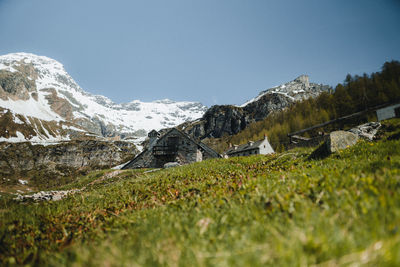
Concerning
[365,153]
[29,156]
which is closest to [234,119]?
[29,156]

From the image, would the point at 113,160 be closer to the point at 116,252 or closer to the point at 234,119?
the point at 116,252

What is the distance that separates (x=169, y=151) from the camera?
106 ft

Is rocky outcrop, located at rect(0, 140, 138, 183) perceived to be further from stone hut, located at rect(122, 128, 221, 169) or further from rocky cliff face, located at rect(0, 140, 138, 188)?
stone hut, located at rect(122, 128, 221, 169)

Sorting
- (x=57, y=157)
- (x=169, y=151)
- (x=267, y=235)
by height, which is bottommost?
(x=267, y=235)

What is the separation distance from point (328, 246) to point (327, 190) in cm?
166

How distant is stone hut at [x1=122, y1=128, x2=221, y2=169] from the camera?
105 feet

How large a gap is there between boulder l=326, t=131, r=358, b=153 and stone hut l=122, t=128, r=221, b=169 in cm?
2527

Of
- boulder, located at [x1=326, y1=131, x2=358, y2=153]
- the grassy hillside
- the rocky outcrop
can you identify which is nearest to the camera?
the grassy hillside

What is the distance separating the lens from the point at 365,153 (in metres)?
5.78

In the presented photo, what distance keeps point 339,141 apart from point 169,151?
26.9m

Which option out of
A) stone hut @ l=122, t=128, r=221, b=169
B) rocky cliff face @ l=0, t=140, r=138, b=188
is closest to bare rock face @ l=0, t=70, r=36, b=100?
rocky cliff face @ l=0, t=140, r=138, b=188

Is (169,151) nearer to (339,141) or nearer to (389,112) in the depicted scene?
(339,141)

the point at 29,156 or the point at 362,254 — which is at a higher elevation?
the point at 29,156

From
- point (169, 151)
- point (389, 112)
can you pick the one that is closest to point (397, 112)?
point (389, 112)
